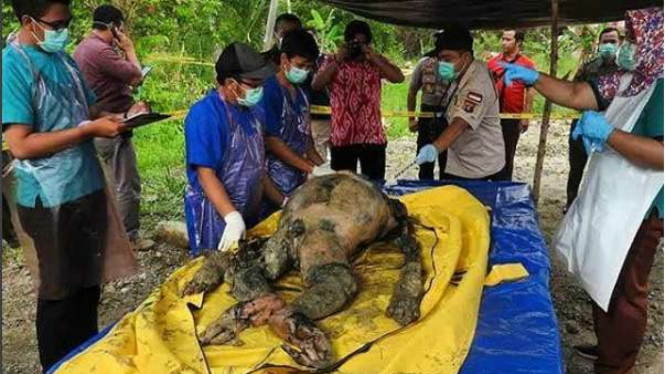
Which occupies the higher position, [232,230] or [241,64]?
[241,64]

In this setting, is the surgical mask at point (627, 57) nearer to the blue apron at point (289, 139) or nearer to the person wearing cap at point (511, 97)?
the blue apron at point (289, 139)

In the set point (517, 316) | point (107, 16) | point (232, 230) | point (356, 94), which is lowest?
point (517, 316)

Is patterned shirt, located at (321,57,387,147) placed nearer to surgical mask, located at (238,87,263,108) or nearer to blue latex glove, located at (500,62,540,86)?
blue latex glove, located at (500,62,540,86)

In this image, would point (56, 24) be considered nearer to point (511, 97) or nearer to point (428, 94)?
point (428, 94)

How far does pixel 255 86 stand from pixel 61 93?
32.5 inches

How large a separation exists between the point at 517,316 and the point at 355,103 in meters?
3.34

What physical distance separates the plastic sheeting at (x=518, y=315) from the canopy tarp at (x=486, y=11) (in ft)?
9.30

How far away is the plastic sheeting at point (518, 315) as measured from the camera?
6.99 feet

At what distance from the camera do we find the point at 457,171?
4559 millimetres

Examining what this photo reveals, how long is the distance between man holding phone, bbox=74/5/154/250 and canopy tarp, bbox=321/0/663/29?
78.5 inches

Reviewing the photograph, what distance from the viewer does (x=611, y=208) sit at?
3.04m

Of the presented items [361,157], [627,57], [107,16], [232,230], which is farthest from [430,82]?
[232,230]

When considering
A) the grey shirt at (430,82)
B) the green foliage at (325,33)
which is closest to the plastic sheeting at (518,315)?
the grey shirt at (430,82)

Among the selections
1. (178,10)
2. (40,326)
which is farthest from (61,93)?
(178,10)
